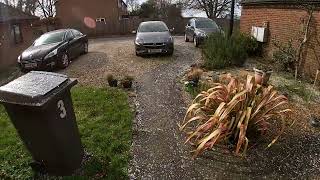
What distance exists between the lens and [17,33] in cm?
1859

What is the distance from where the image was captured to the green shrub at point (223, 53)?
11.5 meters

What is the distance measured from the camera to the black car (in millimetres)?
12117

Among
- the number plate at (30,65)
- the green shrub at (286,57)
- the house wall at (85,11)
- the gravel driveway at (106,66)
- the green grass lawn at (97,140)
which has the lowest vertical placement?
the green grass lawn at (97,140)

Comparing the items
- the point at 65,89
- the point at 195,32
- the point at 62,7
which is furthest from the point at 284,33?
the point at 62,7

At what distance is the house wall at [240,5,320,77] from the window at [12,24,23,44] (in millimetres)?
12230

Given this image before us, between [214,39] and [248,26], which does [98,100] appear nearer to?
[214,39]

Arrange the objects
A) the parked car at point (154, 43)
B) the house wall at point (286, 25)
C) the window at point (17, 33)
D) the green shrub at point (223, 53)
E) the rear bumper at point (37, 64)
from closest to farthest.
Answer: the house wall at point (286, 25) → the green shrub at point (223, 53) → the rear bumper at point (37, 64) → the parked car at point (154, 43) → the window at point (17, 33)

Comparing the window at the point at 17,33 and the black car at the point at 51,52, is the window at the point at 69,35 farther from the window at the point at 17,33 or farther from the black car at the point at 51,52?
the window at the point at 17,33

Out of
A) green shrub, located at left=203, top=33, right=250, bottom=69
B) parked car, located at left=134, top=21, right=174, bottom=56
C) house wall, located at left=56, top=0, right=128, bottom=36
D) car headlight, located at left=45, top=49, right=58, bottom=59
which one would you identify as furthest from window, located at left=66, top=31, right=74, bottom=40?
house wall, located at left=56, top=0, right=128, bottom=36

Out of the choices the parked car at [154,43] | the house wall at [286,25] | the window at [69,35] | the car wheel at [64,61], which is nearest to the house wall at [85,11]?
the window at [69,35]

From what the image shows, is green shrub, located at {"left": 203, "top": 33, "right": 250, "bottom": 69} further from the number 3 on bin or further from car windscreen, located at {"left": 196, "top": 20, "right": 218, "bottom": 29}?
the number 3 on bin

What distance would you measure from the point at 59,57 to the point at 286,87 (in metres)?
Answer: 8.22

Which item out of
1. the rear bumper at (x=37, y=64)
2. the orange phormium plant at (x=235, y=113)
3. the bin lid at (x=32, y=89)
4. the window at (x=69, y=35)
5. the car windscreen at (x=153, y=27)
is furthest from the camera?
the car windscreen at (x=153, y=27)

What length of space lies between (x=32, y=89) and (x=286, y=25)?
385 inches
